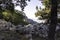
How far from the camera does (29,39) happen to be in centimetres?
1527

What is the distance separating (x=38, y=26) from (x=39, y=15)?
4830mm

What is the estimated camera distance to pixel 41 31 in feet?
55.2

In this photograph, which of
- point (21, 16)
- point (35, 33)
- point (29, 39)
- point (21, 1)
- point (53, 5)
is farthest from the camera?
point (21, 16)

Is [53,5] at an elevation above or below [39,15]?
above

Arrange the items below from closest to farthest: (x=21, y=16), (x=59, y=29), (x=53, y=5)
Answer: (x=53, y=5) < (x=59, y=29) < (x=21, y=16)

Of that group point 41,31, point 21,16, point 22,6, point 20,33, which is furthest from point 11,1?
point 21,16

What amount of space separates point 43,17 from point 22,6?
886cm

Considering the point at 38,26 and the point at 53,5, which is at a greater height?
the point at 53,5

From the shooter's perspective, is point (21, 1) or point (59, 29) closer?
point (21, 1)

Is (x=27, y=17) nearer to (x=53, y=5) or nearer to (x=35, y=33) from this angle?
(x=35, y=33)

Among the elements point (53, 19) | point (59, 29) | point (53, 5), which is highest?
point (53, 5)

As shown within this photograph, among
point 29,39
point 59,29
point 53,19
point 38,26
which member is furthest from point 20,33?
point 53,19

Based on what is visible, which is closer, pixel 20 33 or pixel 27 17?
pixel 20 33

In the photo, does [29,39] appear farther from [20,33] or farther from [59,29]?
[59,29]
